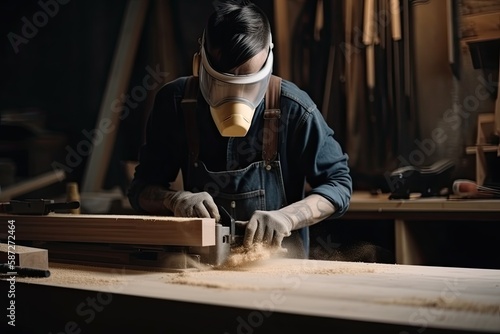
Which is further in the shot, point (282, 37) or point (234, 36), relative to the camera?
point (282, 37)

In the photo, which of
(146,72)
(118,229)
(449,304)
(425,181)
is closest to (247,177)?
(118,229)

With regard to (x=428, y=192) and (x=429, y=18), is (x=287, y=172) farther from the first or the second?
(x=429, y=18)

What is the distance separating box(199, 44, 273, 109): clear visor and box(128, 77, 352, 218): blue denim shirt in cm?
24

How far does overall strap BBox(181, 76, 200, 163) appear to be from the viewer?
2.37m

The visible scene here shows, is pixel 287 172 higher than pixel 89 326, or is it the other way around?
pixel 287 172

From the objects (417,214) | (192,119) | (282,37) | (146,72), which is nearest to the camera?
(192,119)

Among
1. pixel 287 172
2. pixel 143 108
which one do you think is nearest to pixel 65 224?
pixel 287 172

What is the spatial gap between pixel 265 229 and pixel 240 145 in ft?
1.77

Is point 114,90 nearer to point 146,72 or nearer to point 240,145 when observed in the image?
point 146,72

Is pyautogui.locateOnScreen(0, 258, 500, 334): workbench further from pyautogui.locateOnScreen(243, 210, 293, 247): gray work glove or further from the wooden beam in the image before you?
the wooden beam

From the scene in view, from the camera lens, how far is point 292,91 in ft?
7.72

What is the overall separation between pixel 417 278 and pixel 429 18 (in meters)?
1.87

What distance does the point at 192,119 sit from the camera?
238 cm

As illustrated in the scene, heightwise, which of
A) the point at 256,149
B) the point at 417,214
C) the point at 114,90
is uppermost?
the point at 114,90
